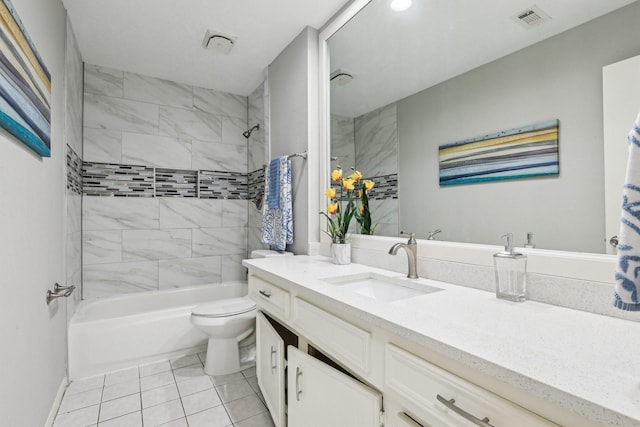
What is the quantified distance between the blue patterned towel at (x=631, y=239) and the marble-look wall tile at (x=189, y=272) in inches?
125

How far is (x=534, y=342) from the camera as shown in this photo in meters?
0.68

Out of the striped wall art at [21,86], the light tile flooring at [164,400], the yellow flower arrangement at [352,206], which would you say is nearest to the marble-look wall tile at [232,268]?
the light tile flooring at [164,400]

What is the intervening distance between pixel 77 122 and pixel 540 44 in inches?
119

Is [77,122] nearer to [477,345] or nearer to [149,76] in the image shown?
[149,76]

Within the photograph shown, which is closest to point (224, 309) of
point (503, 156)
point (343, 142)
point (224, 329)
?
point (224, 329)

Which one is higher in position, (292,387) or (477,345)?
(477,345)

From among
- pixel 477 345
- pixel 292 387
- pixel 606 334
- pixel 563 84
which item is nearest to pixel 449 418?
A: pixel 477 345

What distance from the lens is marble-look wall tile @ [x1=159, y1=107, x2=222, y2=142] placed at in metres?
3.06

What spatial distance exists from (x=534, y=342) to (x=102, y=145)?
10.8 feet

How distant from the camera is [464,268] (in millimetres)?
1211

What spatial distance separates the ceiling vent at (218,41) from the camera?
228 centimetres

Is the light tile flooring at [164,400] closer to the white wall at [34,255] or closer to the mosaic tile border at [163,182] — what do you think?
the white wall at [34,255]

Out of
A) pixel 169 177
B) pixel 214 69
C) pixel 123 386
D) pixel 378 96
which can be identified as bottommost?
pixel 123 386

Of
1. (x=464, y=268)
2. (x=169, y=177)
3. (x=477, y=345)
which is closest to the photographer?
(x=477, y=345)
